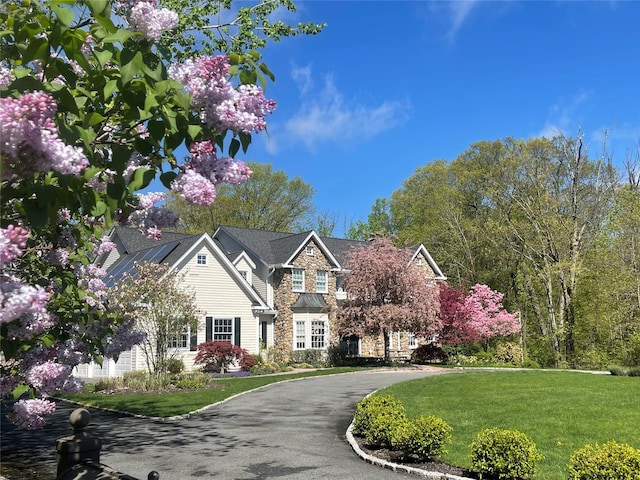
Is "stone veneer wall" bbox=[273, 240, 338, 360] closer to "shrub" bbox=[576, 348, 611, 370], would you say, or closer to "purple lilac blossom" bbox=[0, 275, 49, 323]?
"shrub" bbox=[576, 348, 611, 370]

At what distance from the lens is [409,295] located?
3269cm

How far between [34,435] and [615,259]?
29.3 metres

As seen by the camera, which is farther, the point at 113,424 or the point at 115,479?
the point at 113,424

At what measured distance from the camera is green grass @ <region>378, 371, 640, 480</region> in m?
10.2

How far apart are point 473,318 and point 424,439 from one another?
30187 millimetres

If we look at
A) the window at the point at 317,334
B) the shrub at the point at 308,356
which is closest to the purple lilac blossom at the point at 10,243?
the shrub at the point at 308,356

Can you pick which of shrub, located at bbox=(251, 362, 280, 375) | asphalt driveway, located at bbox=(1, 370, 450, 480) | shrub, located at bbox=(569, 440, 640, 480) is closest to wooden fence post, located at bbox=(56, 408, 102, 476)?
asphalt driveway, located at bbox=(1, 370, 450, 480)

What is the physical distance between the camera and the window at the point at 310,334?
1390 inches

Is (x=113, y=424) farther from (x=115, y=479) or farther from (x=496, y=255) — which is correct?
(x=496, y=255)

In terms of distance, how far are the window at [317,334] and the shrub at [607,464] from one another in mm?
29382

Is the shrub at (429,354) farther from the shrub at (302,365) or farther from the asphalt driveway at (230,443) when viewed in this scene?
the asphalt driveway at (230,443)

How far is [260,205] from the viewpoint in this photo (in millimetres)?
59375

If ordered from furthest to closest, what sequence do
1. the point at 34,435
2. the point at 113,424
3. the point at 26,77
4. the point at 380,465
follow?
the point at 113,424
the point at 34,435
the point at 380,465
the point at 26,77

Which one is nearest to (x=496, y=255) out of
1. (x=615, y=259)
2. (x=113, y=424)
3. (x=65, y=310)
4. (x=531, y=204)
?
(x=531, y=204)
